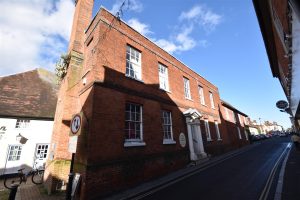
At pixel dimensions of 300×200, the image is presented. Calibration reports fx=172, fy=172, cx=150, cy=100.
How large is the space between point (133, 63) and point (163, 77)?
3162 millimetres

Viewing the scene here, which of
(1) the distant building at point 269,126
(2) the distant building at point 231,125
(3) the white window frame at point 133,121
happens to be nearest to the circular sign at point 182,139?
(3) the white window frame at point 133,121

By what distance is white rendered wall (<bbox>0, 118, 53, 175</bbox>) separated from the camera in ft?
44.5

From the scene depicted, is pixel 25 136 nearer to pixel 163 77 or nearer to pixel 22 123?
pixel 22 123

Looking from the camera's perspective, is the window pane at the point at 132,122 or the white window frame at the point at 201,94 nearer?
the window pane at the point at 132,122

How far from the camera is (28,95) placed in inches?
658

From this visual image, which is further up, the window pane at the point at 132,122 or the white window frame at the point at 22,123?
the white window frame at the point at 22,123

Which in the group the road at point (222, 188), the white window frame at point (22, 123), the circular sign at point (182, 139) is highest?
the white window frame at point (22, 123)

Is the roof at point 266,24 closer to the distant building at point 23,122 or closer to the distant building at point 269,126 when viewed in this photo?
A: the distant building at point 23,122

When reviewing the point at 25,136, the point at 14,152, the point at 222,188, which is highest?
the point at 25,136

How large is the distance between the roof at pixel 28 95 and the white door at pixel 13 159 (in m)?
2.71

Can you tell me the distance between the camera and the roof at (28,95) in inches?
587

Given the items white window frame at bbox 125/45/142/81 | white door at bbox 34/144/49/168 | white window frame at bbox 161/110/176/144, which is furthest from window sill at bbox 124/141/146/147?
white door at bbox 34/144/49/168

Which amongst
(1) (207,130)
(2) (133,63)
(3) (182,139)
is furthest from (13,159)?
(1) (207,130)

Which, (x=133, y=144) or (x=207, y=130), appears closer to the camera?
(x=133, y=144)
